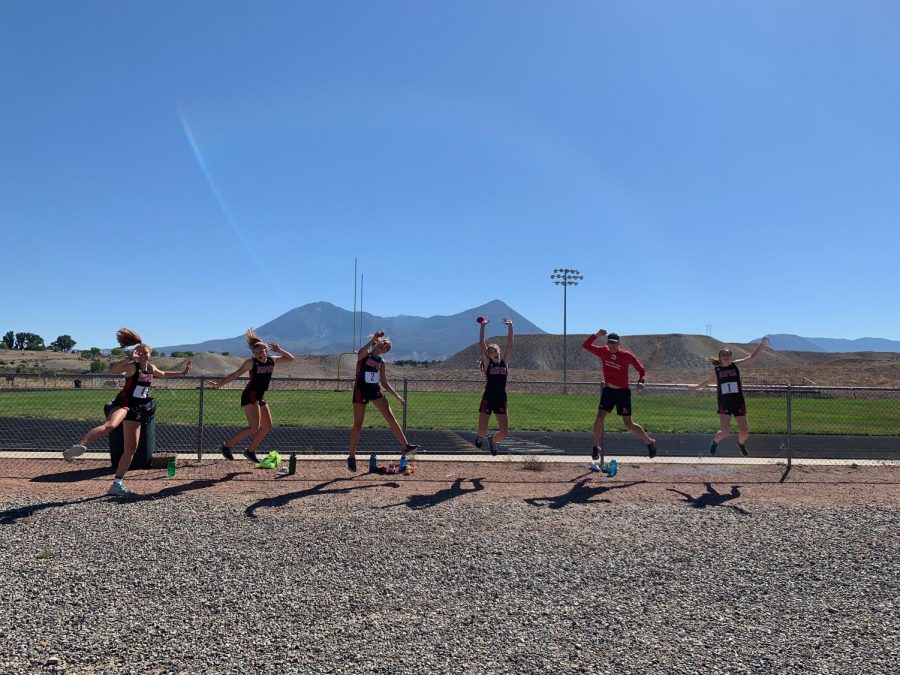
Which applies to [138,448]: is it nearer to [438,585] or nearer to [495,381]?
[495,381]

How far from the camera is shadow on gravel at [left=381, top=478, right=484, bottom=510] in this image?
7.23 meters

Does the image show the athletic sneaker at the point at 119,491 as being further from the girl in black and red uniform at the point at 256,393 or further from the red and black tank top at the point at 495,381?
the red and black tank top at the point at 495,381

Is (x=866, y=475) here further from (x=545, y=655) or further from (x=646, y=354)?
(x=646, y=354)

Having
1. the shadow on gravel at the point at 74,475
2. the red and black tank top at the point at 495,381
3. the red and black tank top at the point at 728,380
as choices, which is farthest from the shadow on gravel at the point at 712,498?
the shadow on gravel at the point at 74,475

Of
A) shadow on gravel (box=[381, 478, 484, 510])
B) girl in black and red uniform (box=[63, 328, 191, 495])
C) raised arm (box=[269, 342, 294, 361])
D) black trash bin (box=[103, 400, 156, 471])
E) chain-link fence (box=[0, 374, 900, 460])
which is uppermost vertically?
raised arm (box=[269, 342, 294, 361])

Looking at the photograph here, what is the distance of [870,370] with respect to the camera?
76938 millimetres

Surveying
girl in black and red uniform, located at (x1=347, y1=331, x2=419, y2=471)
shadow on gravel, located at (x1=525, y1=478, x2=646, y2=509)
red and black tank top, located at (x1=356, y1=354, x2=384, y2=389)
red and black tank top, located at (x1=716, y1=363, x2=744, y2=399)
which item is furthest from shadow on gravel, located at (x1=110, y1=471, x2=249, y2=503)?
red and black tank top, located at (x1=716, y1=363, x2=744, y2=399)

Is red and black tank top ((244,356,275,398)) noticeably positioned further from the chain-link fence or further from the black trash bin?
the black trash bin

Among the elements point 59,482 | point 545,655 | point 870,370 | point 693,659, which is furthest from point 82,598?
point 870,370

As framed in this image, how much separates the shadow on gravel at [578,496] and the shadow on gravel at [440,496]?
0.91 meters

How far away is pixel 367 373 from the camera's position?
8672 mm

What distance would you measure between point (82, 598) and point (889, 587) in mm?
6097

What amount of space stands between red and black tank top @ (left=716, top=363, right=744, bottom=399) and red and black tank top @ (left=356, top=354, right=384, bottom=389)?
532 centimetres

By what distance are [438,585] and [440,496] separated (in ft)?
9.73
